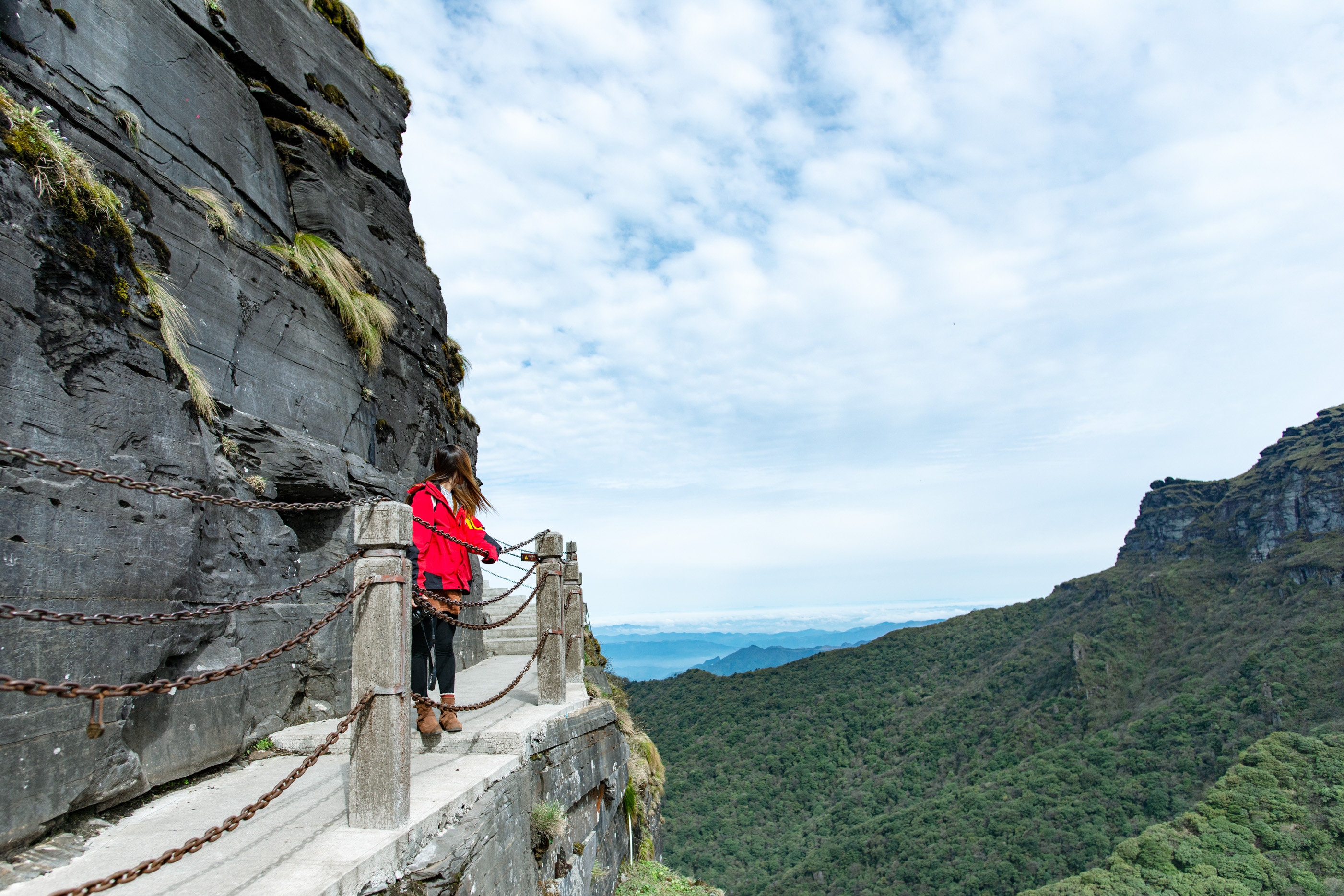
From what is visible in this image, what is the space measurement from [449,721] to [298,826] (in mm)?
1545

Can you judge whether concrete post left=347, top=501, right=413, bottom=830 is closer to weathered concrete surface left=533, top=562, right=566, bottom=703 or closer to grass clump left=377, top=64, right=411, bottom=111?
weathered concrete surface left=533, top=562, right=566, bottom=703

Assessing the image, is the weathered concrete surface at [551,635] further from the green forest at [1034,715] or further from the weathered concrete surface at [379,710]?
the green forest at [1034,715]

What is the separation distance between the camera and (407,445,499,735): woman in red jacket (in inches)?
184

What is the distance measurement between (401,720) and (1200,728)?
7728 centimetres

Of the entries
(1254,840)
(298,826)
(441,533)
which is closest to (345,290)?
(441,533)

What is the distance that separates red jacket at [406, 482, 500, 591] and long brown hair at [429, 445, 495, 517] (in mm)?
152

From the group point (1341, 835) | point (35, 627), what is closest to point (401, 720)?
point (35, 627)

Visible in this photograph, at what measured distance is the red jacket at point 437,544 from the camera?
474 centimetres

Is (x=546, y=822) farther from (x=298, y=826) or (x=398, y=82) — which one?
(x=398, y=82)

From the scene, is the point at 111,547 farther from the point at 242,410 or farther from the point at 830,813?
the point at 830,813

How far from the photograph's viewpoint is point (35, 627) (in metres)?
3.19

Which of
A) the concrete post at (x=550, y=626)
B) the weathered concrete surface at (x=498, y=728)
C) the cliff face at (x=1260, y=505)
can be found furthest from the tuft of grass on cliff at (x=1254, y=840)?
the cliff face at (x=1260, y=505)

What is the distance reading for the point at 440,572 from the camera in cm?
481

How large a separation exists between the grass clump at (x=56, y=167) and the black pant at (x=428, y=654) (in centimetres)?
289
